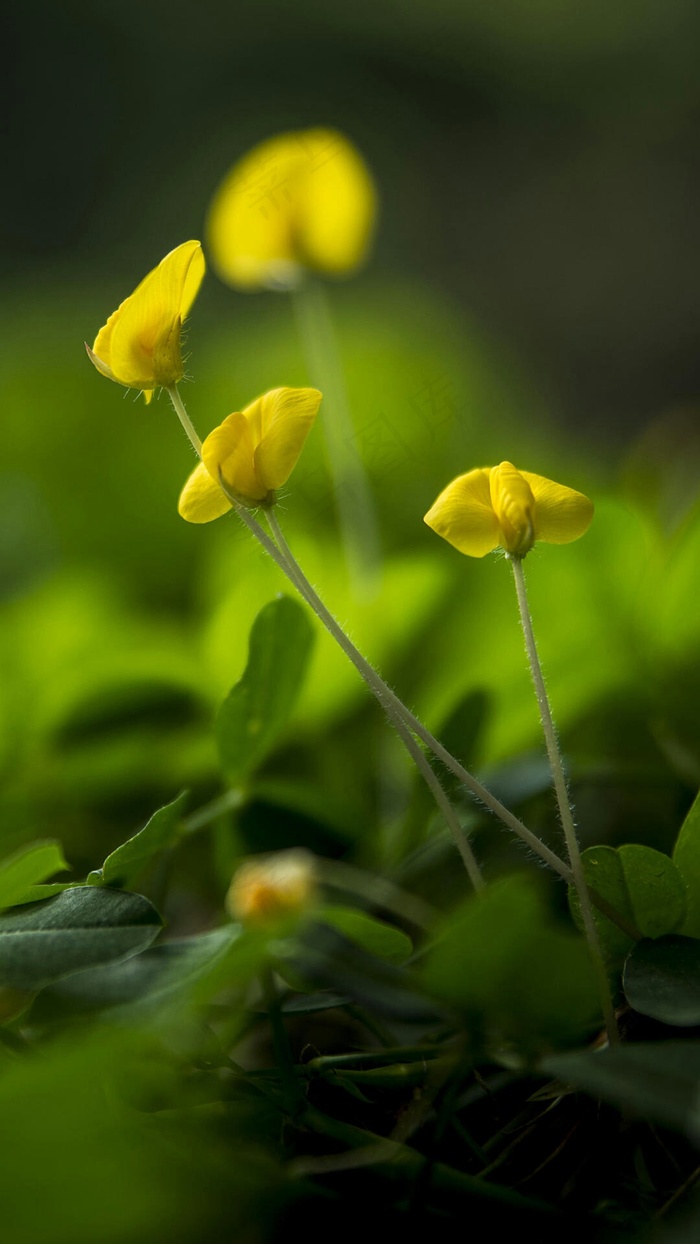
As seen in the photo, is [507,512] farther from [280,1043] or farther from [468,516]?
[280,1043]

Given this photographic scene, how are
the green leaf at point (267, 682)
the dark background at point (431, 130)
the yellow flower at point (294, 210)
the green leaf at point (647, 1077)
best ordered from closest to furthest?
the green leaf at point (647, 1077)
the green leaf at point (267, 682)
the yellow flower at point (294, 210)
the dark background at point (431, 130)

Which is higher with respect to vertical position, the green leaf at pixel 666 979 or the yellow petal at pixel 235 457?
the yellow petal at pixel 235 457

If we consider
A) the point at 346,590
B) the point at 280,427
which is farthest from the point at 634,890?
the point at 346,590

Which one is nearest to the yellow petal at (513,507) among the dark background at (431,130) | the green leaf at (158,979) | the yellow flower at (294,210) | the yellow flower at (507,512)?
the yellow flower at (507,512)

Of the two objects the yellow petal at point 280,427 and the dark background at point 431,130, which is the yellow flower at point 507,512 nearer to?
the yellow petal at point 280,427

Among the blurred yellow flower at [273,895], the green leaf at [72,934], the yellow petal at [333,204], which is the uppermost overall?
the yellow petal at [333,204]

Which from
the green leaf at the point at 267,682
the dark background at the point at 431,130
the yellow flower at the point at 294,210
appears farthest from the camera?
the dark background at the point at 431,130

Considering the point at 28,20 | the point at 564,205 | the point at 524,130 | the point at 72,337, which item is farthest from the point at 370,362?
the point at 28,20
